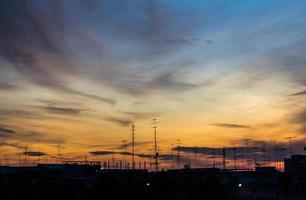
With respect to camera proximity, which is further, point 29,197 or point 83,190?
point 83,190

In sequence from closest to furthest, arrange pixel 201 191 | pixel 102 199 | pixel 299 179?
1. pixel 102 199
2. pixel 201 191
3. pixel 299 179

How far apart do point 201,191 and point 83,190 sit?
24.0m

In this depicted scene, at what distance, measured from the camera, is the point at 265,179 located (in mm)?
158750

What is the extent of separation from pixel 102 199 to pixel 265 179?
93575mm

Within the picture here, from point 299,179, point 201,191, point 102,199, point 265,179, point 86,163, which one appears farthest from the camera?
point 86,163

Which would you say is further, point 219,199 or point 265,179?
point 265,179

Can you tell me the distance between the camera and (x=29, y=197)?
260ft

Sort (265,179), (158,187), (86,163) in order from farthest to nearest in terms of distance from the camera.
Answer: (86,163), (265,179), (158,187)

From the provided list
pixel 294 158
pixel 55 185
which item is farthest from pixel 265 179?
pixel 55 185

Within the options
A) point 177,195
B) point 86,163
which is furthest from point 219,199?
point 86,163

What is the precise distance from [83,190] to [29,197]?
954cm

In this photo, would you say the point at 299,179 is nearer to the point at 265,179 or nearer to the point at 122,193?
the point at 265,179

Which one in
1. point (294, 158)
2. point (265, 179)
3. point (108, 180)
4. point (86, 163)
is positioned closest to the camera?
point (108, 180)

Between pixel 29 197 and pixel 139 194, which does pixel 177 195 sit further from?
pixel 29 197
